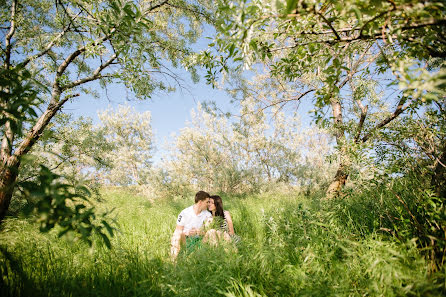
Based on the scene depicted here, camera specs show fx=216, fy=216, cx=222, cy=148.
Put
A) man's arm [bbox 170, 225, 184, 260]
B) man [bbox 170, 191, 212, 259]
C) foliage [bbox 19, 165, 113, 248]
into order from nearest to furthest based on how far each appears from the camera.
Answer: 1. foliage [bbox 19, 165, 113, 248]
2. man's arm [bbox 170, 225, 184, 260]
3. man [bbox 170, 191, 212, 259]

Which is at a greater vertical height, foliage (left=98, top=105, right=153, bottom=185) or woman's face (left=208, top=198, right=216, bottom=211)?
foliage (left=98, top=105, right=153, bottom=185)

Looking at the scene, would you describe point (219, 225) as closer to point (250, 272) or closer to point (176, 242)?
point (176, 242)

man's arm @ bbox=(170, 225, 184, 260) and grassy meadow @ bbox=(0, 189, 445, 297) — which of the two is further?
man's arm @ bbox=(170, 225, 184, 260)

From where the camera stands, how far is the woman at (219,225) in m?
3.17

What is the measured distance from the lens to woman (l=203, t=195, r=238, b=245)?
3.17 m

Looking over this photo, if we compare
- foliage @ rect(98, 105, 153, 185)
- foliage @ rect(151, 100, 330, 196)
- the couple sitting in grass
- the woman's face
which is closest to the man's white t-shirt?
the couple sitting in grass

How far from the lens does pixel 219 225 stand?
3686mm

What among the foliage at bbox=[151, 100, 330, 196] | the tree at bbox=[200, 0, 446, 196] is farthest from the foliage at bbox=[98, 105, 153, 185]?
the tree at bbox=[200, 0, 446, 196]

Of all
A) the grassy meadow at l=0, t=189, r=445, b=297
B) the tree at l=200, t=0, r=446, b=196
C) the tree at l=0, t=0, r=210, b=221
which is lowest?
the grassy meadow at l=0, t=189, r=445, b=297

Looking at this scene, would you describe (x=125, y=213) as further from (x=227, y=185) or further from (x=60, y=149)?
(x=227, y=185)

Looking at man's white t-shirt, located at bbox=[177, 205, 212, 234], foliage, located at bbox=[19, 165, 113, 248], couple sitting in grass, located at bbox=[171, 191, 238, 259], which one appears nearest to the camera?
foliage, located at bbox=[19, 165, 113, 248]

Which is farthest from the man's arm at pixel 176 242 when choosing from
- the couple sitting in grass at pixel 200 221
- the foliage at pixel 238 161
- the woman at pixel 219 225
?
the foliage at pixel 238 161

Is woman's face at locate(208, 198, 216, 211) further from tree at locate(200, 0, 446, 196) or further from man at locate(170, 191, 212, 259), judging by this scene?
tree at locate(200, 0, 446, 196)

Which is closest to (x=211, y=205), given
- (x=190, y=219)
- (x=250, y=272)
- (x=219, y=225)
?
(x=190, y=219)
